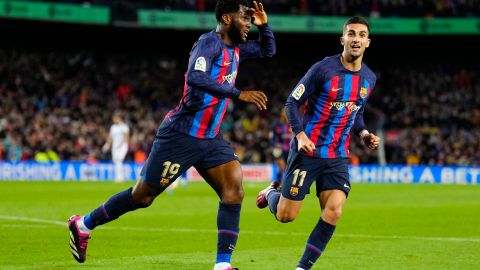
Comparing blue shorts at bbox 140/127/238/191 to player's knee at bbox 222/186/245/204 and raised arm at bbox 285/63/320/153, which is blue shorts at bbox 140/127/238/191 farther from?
raised arm at bbox 285/63/320/153

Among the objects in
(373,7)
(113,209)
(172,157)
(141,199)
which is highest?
(172,157)

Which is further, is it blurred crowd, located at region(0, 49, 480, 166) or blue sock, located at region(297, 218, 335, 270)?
blurred crowd, located at region(0, 49, 480, 166)

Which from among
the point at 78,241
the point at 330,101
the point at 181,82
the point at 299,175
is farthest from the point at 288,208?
the point at 181,82

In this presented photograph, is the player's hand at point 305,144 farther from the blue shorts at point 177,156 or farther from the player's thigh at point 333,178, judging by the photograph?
the blue shorts at point 177,156

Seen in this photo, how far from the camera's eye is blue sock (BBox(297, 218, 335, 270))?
7.43 meters

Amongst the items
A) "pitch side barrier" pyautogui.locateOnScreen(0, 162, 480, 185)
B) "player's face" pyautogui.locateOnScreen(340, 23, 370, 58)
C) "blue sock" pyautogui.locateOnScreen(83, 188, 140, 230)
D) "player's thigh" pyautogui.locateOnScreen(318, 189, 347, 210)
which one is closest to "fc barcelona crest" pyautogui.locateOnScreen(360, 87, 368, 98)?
"player's face" pyautogui.locateOnScreen(340, 23, 370, 58)

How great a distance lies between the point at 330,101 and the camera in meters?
7.98

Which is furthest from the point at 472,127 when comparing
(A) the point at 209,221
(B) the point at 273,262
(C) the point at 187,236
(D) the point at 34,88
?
(B) the point at 273,262

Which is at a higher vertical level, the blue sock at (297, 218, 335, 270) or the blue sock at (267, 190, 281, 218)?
the blue sock at (297, 218, 335, 270)

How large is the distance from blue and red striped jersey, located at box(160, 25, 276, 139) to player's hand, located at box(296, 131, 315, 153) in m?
0.71

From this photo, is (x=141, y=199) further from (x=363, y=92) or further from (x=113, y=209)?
(x=363, y=92)

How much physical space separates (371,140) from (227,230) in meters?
1.58

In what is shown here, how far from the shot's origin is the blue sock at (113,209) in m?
7.97

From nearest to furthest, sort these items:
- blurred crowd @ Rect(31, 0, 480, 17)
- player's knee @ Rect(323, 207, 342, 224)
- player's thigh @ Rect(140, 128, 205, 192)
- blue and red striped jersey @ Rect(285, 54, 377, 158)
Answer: player's knee @ Rect(323, 207, 342, 224) < player's thigh @ Rect(140, 128, 205, 192) < blue and red striped jersey @ Rect(285, 54, 377, 158) < blurred crowd @ Rect(31, 0, 480, 17)
